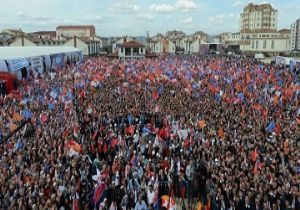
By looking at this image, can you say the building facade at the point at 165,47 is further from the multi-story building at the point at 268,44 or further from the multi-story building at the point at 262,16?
the multi-story building at the point at 262,16

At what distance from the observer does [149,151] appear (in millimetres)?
14336

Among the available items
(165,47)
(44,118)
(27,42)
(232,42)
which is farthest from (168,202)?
(232,42)

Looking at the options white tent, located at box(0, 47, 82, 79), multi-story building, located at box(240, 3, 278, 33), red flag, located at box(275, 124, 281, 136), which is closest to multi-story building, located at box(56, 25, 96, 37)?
multi-story building, located at box(240, 3, 278, 33)

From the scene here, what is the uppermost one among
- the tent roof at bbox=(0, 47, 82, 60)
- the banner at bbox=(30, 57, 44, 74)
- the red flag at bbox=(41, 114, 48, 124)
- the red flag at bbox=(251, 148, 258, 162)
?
the tent roof at bbox=(0, 47, 82, 60)

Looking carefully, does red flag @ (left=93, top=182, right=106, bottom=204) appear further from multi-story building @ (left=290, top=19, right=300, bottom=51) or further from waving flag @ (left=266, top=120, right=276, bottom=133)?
multi-story building @ (left=290, top=19, right=300, bottom=51)

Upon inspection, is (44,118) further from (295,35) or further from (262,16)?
(262,16)

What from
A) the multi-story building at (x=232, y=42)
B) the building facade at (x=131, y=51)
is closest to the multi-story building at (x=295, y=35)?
the multi-story building at (x=232, y=42)

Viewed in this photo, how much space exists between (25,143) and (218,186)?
743cm

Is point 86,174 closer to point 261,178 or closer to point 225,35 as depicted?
point 261,178

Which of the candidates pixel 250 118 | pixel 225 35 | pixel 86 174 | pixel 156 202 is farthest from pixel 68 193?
pixel 225 35

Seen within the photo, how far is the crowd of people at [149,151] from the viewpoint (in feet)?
35.7

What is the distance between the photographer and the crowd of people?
35.7ft

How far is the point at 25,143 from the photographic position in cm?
1480

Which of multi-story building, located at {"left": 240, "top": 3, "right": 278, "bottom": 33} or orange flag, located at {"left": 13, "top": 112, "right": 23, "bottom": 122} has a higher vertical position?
multi-story building, located at {"left": 240, "top": 3, "right": 278, "bottom": 33}
